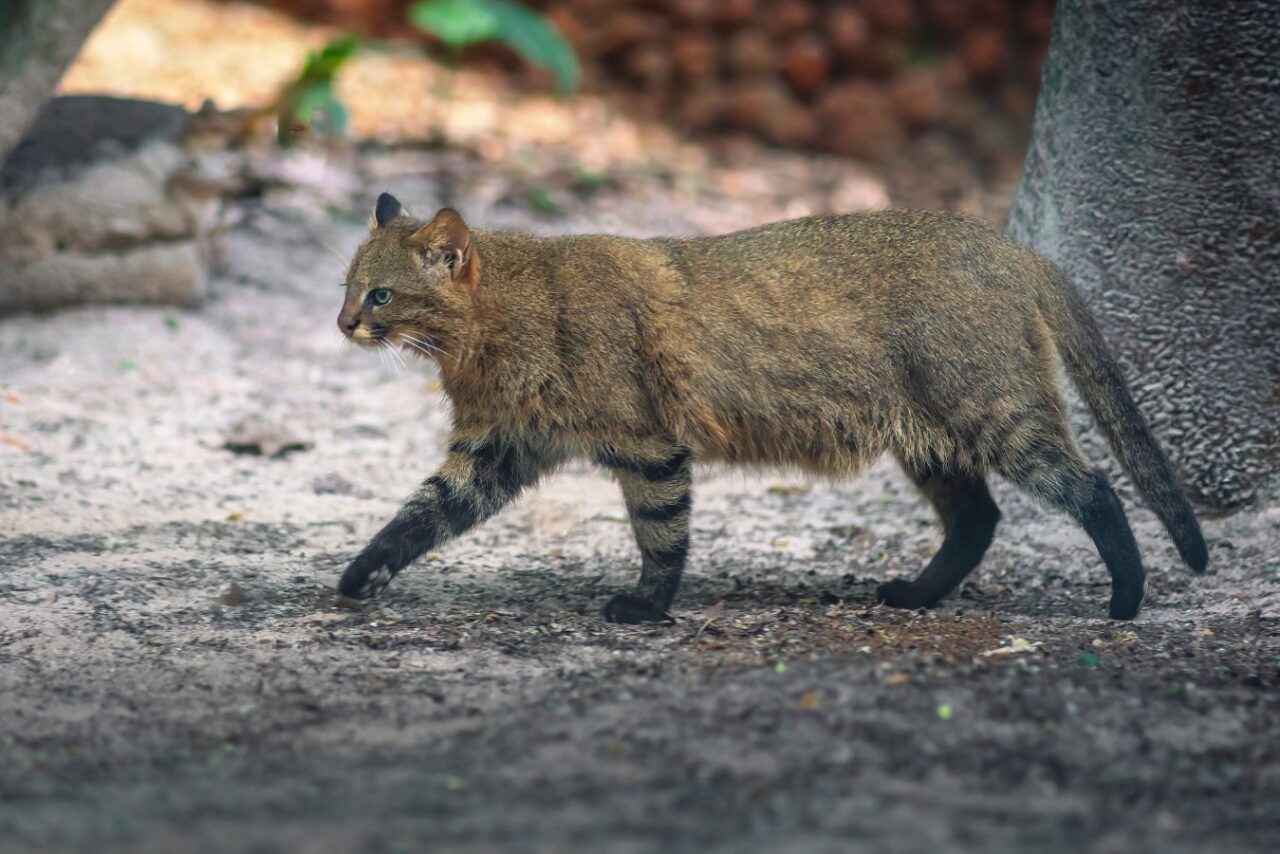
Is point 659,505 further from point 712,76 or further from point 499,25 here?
point 712,76

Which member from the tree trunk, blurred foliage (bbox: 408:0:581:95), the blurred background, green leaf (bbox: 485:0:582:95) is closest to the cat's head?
the tree trunk

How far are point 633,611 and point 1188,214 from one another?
2.65 m

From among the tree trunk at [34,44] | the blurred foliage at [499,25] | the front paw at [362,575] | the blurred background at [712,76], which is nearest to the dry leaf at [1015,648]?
the front paw at [362,575]

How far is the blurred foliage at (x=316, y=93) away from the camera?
8672 millimetres

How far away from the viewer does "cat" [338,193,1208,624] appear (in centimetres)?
490

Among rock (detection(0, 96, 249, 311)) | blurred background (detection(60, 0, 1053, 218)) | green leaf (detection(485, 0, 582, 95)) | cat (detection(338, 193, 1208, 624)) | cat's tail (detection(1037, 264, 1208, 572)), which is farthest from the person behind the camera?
blurred background (detection(60, 0, 1053, 218))

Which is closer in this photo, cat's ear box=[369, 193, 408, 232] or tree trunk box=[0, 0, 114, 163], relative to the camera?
cat's ear box=[369, 193, 408, 232]

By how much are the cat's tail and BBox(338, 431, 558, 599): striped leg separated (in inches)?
72.7

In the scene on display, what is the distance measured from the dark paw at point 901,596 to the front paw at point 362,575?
174 cm

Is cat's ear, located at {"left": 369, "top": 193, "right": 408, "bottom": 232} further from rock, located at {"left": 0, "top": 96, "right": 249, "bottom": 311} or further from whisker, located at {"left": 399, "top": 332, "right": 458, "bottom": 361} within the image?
rock, located at {"left": 0, "top": 96, "right": 249, "bottom": 311}

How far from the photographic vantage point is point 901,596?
5.12m

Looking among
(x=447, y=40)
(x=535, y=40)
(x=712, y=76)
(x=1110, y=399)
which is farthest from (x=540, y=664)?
(x=712, y=76)

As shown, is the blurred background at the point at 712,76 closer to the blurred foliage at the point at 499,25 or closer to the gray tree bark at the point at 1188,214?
the blurred foliage at the point at 499,25

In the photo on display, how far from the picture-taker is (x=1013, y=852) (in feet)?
9.33
